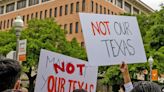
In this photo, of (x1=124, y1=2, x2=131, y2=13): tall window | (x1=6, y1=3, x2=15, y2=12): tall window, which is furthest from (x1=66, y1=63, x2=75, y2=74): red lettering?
(x1=6, y1=3, x2=15, y2=12): tall window

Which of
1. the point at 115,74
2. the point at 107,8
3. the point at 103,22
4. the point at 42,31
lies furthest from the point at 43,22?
the point at 103,22

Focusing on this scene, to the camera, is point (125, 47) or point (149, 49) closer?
point (125, 47)

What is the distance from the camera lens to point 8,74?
2.52m

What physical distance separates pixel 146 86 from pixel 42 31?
1687 inches

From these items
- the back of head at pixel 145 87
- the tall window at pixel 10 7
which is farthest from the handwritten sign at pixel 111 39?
the tall window at pixel 10 7

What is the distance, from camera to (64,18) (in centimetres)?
6281

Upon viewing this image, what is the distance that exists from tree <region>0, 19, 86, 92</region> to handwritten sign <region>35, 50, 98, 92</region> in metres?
37.5

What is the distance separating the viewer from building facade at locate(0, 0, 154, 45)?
60.7 m

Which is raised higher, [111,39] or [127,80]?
[111,39]

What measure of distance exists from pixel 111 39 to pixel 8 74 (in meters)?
3.05

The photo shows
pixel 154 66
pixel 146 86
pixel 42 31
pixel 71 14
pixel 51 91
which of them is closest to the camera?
pixel 146 86

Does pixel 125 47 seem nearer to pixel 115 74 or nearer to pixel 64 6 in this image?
pixel 115 74

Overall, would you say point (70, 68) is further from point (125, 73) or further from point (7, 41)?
point (7, 41)

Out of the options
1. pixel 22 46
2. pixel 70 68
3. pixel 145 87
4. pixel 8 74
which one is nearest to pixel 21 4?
pixel 22 46
